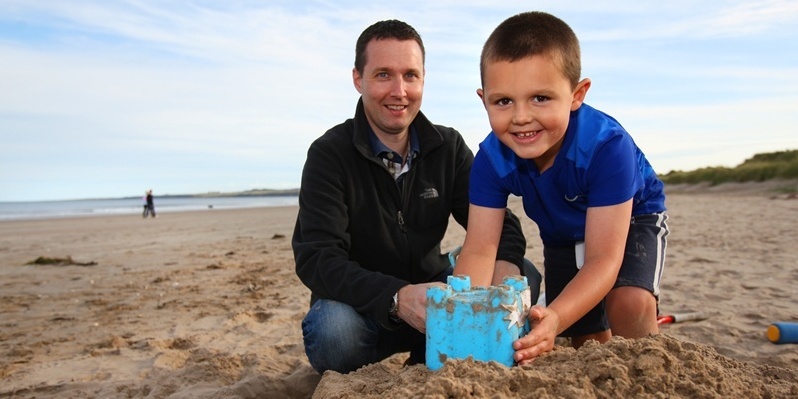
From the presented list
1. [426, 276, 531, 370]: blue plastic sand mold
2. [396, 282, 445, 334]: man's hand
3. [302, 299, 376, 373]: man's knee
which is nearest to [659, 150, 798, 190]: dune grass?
[302, 299, 376, 373]: man's knee

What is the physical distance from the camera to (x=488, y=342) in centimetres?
187

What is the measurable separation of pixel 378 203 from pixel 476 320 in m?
1.22

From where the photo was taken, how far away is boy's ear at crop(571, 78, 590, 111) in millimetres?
2412

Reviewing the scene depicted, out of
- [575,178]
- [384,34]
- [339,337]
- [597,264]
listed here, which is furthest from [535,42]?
[339,337]

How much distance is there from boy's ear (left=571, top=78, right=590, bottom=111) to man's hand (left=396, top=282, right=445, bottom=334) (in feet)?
3.35

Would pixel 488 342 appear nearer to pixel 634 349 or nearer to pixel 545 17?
pixel 634 349

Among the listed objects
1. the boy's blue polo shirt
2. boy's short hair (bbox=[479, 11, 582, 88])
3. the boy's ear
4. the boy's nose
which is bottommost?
the boy's blue polo shirt

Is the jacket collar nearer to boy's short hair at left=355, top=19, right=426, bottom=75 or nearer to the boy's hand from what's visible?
boy's short hair at left=355, top=19, right=426, bottom=75

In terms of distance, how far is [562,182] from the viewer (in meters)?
2.50

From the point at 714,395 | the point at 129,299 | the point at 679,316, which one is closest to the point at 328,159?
the point at 714,395

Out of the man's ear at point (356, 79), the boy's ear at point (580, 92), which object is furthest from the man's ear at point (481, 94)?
the man's ear at point (356, 79)

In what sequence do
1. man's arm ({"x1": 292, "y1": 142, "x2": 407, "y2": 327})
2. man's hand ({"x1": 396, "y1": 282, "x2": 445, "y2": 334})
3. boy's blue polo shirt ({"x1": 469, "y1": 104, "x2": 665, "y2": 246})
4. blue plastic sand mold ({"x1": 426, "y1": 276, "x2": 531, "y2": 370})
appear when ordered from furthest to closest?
man's arm ({"x1": 292, "y1": 142, "x2": 407, "y2": 327}) < boy's blue polo shirt ({"x1": 469, "y1": 104, "x2": 665, "y2": 246}) < man's hand ({"x1": 396, "y1": 282, "x2": 445, "y2": 334}) < blue plastic sand mold ({"x1": 426, "y1": 276, "x2": 531, "y2": 370})

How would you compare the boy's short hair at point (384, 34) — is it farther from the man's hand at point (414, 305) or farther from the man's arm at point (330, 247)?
the man's hand at point (414, 305)

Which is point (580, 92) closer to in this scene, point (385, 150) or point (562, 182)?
point (562, 182)
